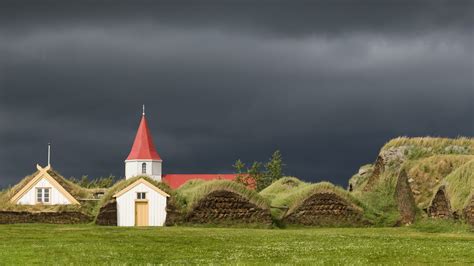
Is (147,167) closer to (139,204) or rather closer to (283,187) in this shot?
(283,187)

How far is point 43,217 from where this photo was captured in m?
58.8

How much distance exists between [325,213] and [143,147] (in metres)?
62.5

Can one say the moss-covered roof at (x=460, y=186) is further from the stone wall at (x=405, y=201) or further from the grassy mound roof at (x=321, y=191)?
the grassy mound roof at (x=321, y=191)

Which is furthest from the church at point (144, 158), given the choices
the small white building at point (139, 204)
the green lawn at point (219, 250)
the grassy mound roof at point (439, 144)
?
the green lawn at point (219, 250)

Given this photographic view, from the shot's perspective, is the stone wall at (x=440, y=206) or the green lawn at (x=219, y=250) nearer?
the green lawn at (x=219, y=250)

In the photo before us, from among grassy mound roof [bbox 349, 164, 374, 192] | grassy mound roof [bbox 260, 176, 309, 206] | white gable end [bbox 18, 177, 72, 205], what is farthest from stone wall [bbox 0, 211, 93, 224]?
grassy mound roof [bbox 349, 164, 374, 192]

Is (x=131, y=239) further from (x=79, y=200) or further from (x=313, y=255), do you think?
(x=79, y=200)

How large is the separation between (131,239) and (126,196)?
22303 millimetres

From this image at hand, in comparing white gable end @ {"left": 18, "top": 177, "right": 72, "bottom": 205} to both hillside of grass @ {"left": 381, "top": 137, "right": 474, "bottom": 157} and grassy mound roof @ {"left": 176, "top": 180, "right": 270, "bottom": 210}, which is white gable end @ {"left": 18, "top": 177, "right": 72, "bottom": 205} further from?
hillside of grass @ {"left": 381, "top": 137, "right": 474, "bottom": 157}

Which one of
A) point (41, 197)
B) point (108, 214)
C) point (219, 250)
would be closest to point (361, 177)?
point (108, 214)

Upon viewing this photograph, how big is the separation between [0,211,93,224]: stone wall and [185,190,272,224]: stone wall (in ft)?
25.9

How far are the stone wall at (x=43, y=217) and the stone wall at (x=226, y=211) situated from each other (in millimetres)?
7884

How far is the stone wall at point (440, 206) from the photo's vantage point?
4981cm

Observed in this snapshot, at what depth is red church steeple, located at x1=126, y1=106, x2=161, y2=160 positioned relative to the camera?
380 feet
